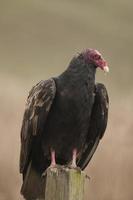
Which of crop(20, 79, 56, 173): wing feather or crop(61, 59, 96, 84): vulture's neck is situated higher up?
crop(61, 59, 96, 84): vulture's neck

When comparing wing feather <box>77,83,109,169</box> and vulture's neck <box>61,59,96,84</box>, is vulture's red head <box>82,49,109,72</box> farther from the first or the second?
wing feather <box>77,83,109,169</box>

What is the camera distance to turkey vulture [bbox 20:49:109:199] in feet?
27.6

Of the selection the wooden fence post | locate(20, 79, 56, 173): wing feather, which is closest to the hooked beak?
locate(20, 79, 56, 173): wing feather

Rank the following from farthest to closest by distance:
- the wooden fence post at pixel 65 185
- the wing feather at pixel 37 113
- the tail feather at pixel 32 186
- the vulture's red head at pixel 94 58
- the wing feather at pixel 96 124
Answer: the wing feather at pixel 96 124
the vulture's red head at pixel 94 58
the wing feather at pixel 37 113
the tail feather at pixel 32 186
the wooden fence post at pixel 65 185

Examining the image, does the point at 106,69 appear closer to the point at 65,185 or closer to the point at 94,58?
the point at 94,58

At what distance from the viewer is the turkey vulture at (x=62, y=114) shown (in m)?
8.42

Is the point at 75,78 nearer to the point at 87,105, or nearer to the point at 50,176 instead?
the point at 87,105

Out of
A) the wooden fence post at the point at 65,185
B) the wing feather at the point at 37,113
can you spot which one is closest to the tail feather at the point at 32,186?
the wing feather at the point at 37,113

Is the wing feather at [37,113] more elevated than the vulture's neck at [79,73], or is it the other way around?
the vulture's neck at [79,73]

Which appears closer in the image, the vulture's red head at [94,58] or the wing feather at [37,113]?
the wing feather at [37,113]

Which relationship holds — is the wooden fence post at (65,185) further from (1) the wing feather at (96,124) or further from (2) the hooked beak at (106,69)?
(1) the wing feather at (96,124)

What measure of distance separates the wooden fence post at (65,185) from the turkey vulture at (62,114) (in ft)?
8.74

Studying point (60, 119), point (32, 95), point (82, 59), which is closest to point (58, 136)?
point (60, 119)

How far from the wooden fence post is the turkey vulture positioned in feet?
8.74
